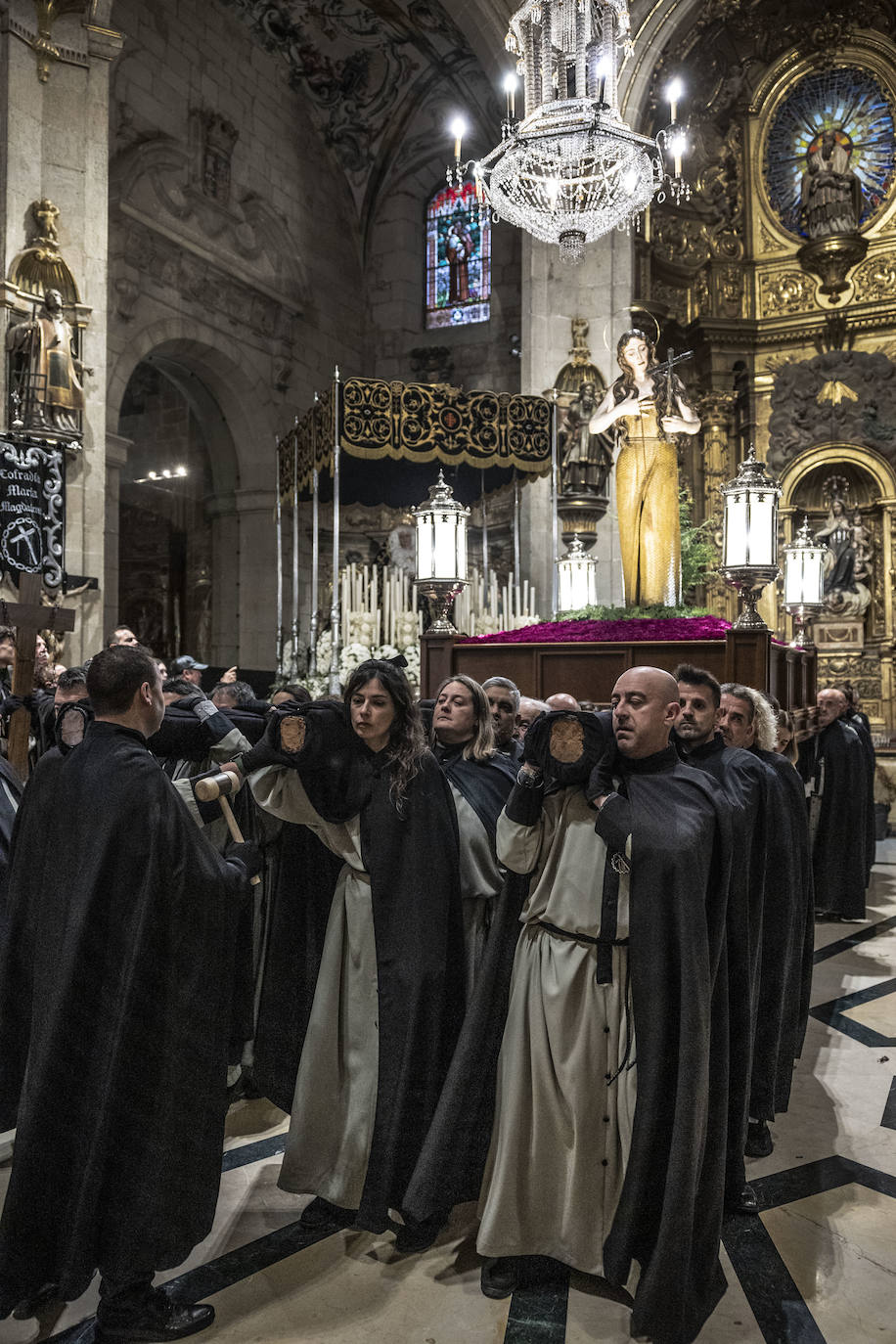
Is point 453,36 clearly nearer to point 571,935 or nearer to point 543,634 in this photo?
point 543,634

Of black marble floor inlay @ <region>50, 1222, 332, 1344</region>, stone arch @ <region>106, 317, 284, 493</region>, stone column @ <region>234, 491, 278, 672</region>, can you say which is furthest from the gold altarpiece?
black marble floor inlay @ <region>50, 1222, 332, 1344</region>

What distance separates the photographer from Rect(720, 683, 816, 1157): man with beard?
3.64 metres

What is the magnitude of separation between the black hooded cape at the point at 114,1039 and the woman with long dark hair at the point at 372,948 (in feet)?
1.64

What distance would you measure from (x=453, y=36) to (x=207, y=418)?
21.3 ft

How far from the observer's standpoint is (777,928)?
3.77 metres

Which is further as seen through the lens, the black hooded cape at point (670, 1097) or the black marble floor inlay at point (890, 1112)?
the black marble floor inlay at point (890, 1112)

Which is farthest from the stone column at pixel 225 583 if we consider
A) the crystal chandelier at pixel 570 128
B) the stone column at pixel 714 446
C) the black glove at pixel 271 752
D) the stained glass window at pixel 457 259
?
the black glove at pixel 271 752

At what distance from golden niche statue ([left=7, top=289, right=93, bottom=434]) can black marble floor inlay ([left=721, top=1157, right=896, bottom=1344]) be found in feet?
26.2

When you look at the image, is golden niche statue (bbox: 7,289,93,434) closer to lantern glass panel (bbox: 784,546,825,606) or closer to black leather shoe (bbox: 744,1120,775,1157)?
lantern glass panel (bbox: 784,546,825,606)

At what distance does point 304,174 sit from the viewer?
15.0 meters

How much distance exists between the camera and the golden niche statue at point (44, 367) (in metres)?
8.47

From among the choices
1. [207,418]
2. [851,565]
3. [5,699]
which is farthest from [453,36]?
[5,699]

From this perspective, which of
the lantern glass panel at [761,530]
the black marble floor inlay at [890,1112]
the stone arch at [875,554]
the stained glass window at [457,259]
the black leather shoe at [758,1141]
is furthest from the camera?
the stained glass window at [457,259]

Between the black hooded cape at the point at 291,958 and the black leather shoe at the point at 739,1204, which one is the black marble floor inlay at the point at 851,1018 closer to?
the black leather shoe at the point at 739,1204
